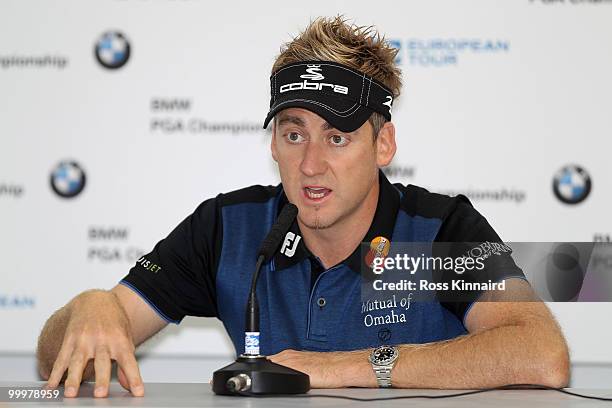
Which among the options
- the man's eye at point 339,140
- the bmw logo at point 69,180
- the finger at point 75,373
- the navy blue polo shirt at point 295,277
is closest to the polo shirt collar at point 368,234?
the navy blue polo shirt at point 295,277

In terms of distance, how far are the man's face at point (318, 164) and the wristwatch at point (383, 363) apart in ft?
1.47

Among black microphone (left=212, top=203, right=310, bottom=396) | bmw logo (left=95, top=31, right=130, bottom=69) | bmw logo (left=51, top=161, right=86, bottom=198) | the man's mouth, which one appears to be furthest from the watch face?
bmw logo (left=95, top=31, right=130, bottom=69)

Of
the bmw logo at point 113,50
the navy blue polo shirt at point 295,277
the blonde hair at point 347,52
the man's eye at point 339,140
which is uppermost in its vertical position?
the bmw logo at point 113,50

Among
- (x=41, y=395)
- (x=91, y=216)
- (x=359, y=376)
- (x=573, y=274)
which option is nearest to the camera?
(x=41, y=395)

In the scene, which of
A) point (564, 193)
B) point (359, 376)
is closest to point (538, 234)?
point (564, 193)

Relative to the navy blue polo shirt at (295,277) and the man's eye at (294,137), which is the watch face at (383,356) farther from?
the man's eye at (294,137)

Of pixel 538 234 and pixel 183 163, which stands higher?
pixel 183 163

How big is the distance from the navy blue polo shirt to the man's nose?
24 centimetres

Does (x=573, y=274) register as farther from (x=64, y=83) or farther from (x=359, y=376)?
(x=64, y=83)

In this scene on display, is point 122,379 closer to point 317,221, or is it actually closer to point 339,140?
point 317,221

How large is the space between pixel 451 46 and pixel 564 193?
2.03 ft

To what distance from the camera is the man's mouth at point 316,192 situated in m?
2.18

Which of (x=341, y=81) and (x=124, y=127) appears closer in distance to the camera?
(x=341, y=81)

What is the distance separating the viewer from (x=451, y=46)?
2.96 meters
